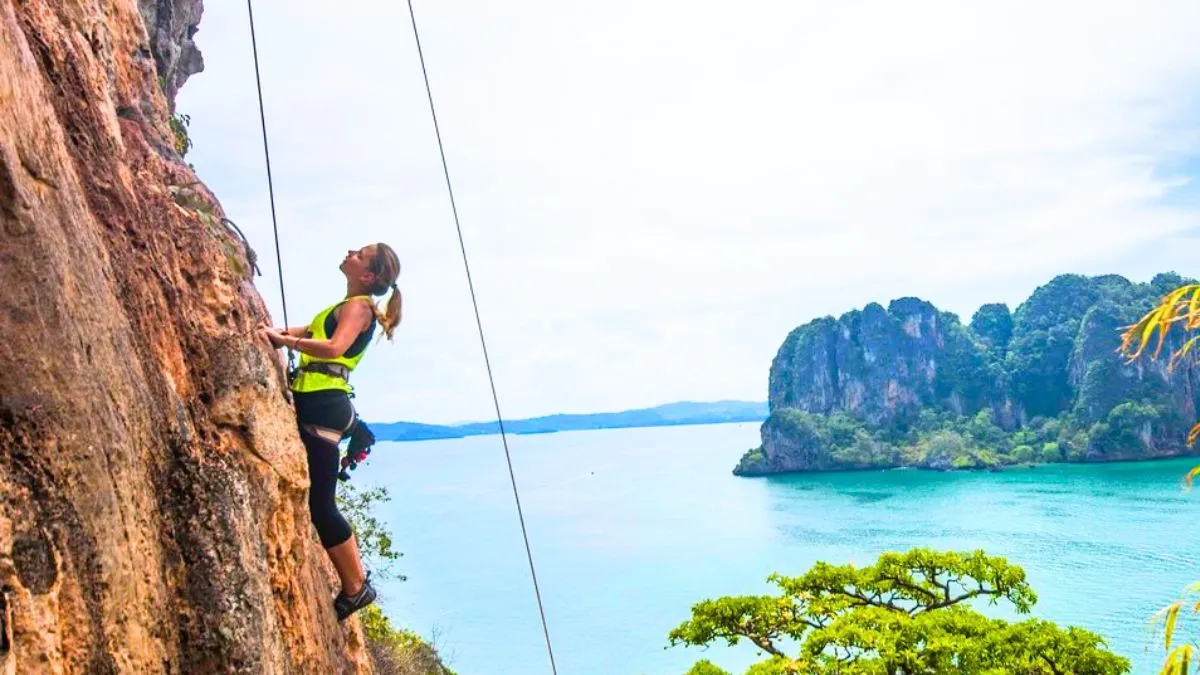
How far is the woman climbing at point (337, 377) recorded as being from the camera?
11.5 ft

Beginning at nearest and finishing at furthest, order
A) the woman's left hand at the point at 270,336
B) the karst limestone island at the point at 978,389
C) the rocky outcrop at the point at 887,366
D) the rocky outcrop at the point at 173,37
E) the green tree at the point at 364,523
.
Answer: the woman's left hand at the point at 270,336, the rocky outcrop at the point at 173,37, the green tree at the point at 364,523, the karst limestone island at the point at 978,389, the rocky outcrop at the point at 887,366

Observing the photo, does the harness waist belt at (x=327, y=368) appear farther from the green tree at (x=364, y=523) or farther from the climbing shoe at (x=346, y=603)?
the green tree at (x=364, y=523)

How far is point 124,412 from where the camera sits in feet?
7.60

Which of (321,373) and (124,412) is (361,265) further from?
(124,412)

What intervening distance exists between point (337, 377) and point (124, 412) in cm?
126

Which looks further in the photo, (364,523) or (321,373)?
(364,523)

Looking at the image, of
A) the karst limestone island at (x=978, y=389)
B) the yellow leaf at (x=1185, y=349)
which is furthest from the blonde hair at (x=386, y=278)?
the karst limestone island at (x=978, y=389)

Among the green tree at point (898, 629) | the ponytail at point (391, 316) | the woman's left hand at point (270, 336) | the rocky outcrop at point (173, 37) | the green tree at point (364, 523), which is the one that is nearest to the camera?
the woman's left hand at point (270, 336)

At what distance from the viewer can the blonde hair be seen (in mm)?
3623

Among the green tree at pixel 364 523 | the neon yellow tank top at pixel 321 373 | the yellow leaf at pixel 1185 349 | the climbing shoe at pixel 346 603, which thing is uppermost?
the neon yellow tank top at pixel 321 373

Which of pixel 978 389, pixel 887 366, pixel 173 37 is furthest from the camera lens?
pixel 887 366

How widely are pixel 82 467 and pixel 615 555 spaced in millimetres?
49691

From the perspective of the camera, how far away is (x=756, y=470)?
102125mm

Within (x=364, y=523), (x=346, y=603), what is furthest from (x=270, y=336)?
(x=364, y=523)
